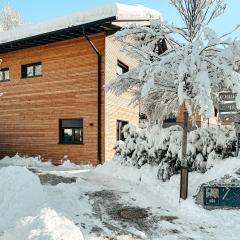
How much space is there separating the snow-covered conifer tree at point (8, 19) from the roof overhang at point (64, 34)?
115 feet

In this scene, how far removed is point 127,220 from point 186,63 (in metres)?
3.72

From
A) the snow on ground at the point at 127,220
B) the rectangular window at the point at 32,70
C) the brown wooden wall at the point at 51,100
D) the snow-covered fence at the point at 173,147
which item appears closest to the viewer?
the snow on ground at the point at 127,220

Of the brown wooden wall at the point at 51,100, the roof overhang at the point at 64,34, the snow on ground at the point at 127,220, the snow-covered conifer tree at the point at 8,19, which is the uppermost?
the snow-covered conifer tree at the point at 8,19

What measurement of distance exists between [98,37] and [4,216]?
33.9 feet

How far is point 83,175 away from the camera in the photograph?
12375 mm

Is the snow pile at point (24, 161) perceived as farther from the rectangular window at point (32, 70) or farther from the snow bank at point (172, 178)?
the snow bank at point (172, 178)

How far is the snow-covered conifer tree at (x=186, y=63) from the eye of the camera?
730 cm

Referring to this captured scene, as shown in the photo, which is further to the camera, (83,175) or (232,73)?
(83,175)

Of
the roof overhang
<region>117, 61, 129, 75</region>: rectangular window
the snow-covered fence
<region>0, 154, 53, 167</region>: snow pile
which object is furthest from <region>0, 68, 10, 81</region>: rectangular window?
the snow-covered fence

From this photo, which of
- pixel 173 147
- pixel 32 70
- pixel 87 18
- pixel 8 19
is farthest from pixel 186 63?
pixel 8 19

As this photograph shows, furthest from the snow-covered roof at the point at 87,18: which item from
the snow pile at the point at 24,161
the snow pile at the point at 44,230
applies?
the snow pile at the point at 44,230

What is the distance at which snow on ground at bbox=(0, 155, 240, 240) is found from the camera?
230 inches

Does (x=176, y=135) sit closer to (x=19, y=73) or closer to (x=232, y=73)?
(x=232, y=73)

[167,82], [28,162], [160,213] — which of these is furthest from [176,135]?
[28,162]
